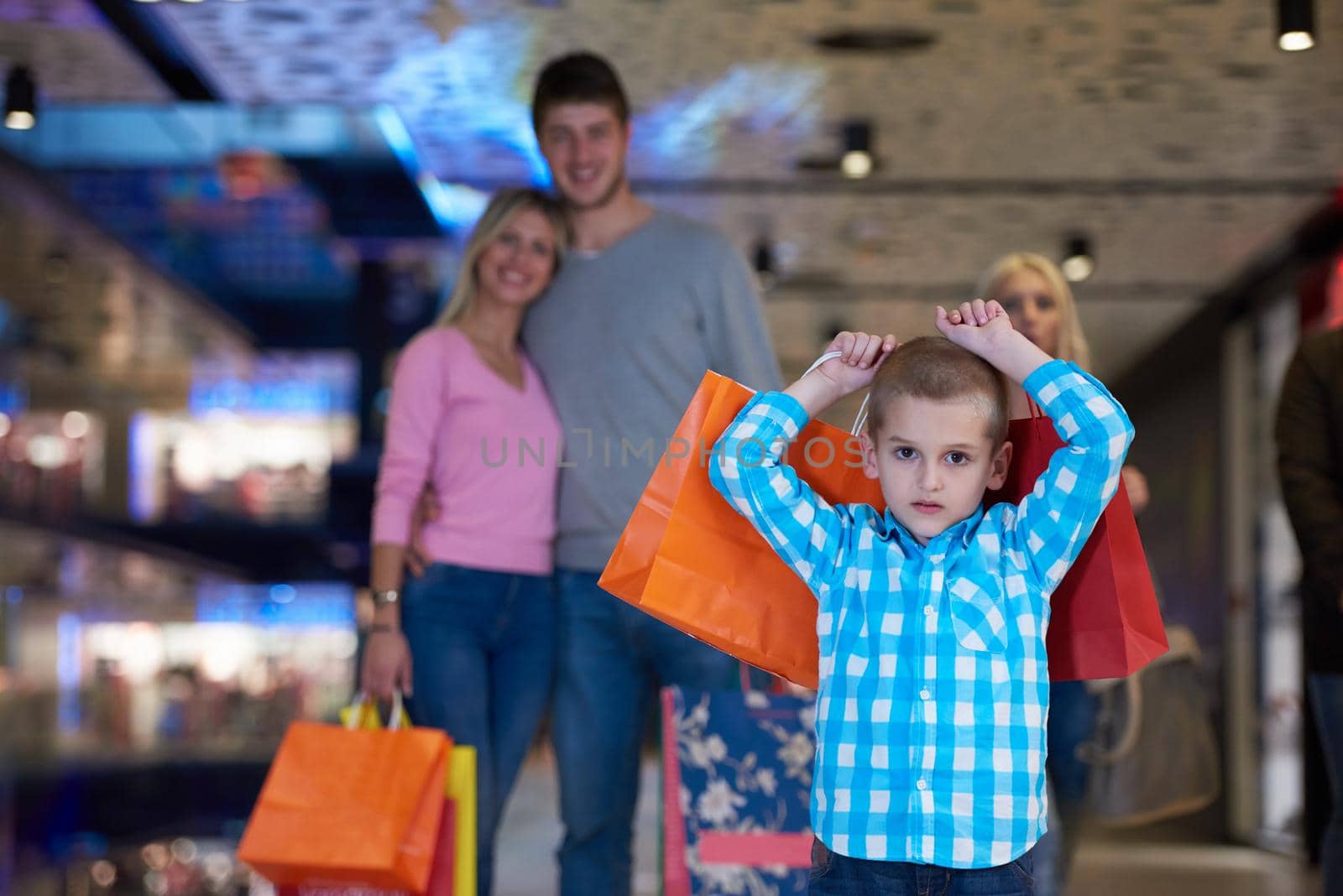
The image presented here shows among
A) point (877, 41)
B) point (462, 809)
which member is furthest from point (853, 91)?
point (462, 809)

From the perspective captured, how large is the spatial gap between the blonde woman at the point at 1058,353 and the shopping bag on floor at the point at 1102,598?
772 mm

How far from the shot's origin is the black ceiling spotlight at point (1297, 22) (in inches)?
144

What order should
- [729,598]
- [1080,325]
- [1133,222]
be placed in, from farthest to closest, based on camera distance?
1. [1133,222]
2. [1080,325]
3. [729,598]

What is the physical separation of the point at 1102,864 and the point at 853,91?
9.70ft

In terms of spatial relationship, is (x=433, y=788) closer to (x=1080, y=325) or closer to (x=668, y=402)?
(x=668, y=402)

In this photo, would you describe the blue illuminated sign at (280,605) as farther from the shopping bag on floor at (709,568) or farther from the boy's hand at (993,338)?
the boy's hand at (993,338)

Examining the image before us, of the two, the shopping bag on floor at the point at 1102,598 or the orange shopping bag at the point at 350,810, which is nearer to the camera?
the shopping bag on floor at the point at 1102,598

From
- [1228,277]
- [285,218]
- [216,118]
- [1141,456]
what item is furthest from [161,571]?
[1228,277]

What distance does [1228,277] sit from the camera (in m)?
7.66

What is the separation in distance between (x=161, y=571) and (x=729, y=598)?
40.2 ft

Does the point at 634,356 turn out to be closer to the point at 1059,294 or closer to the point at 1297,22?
the point at 1059,294

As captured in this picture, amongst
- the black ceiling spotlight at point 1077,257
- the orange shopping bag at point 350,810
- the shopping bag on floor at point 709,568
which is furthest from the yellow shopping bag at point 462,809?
the black ceiling spotlight at point 1077,257

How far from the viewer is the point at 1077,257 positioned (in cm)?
685

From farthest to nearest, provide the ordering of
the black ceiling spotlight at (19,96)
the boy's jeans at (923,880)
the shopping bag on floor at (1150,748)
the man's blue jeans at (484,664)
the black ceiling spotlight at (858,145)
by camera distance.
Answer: the black ceiling spotlight at (858,145)
the black ceiling spotlight at (19,96)
the shopping bag on floor at (1150,748)
the man's blue jeans at (484,664)
the boy's jeans at (923,880)
